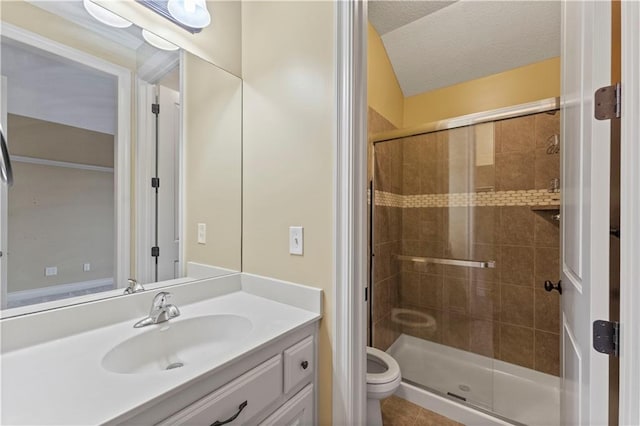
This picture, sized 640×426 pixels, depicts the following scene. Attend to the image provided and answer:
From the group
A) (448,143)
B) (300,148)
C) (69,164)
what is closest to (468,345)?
(448,143)

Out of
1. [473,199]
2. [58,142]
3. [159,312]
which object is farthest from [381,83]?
[159,312]

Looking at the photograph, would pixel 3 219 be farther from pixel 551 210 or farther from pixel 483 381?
pixel 551 210

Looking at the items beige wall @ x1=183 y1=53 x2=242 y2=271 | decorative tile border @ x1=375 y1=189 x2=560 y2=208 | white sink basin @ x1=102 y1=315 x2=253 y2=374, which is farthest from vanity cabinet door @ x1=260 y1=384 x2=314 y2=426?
decorative tile border @ x1=375 y1=189 x2=560 y2=208

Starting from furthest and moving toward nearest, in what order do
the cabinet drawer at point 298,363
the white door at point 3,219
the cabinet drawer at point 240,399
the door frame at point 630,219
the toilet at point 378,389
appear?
the toilet at point 378,389
the cabinet drawer at point 298,363
the white door at point 3,219
the cabinet drawer at point 240,399
the door frame at point 630,219

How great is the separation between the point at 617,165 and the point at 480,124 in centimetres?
149

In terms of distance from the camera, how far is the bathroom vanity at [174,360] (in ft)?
1.87

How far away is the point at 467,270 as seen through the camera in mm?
2105

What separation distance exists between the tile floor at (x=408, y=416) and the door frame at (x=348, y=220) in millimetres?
700

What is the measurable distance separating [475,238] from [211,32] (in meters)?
2.19

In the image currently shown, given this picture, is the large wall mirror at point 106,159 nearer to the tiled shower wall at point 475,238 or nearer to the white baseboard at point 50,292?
the white baseboard at point 50,292

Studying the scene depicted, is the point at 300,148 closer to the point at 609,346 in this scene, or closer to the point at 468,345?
the point at 609,346

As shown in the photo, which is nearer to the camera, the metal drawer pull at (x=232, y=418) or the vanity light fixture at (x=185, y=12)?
the metal drawer pull at (x=232, y=418)

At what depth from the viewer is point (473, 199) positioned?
2.09m

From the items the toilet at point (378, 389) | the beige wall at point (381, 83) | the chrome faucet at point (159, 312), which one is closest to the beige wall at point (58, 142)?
→ the chrome faucet at point (159, 312)
